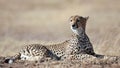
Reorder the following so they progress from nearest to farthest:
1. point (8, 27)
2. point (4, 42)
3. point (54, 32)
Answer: point (4, 42), point (54, 32), point (8, 27)

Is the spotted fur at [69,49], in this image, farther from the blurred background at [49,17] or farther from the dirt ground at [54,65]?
the blurred background at [49,17]

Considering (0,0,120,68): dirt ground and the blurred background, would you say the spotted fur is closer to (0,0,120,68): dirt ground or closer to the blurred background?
(0,0,120,68): dirt ground

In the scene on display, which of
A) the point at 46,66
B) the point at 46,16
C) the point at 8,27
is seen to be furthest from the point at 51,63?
the point at 46,16

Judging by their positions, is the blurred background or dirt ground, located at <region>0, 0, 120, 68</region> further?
the blurred background

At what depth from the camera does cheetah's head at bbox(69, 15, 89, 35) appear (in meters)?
13.0

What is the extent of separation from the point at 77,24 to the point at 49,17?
45.4 ft

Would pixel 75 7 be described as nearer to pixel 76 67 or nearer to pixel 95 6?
pixel 95 6

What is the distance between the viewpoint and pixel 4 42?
56.1 feet

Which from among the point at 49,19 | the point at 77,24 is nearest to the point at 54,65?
the point at 77,24

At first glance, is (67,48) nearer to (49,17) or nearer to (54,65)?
(54,65)

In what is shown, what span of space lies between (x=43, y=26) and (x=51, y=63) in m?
13.6

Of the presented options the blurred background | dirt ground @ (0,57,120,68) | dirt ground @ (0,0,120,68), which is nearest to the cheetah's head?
dirt ground @ (0,57,120,68)

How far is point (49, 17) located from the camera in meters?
26.9

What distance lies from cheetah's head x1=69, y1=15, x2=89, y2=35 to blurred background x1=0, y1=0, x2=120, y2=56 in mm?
5018
